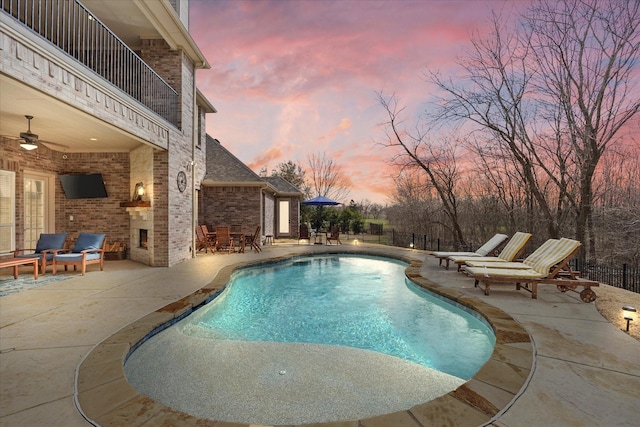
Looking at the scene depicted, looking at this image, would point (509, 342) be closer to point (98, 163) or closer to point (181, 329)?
point (181, 329)

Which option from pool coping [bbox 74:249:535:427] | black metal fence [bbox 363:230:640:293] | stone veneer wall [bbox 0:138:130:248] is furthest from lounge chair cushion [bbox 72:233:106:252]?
black metal fence [bbox 363:230:640:293]

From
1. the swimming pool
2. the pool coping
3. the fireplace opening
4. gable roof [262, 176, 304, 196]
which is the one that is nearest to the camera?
the pool coping

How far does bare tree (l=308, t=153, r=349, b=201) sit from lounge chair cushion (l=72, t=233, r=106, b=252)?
76.5 ft

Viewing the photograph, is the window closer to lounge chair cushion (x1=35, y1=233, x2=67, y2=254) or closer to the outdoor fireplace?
lounge chair cushion (x1=35, y1=233, x2=67, y2=254)

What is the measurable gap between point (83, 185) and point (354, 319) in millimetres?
8772

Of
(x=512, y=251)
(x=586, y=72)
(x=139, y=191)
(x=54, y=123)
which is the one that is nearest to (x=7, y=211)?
(x=139, y=191)

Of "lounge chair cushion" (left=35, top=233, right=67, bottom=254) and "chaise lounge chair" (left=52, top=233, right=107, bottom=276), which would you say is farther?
"lounge chair cushion" (left=35, top=233, right=67, bottom=254)

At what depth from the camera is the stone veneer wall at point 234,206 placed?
41.2 feet

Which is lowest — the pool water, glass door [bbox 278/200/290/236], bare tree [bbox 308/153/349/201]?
the pool water

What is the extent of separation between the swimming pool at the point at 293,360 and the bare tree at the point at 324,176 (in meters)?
24.4

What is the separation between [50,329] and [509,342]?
17.0ft

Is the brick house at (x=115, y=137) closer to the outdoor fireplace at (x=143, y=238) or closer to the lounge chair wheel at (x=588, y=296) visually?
the outdoor fireplace at (x=143, y=238)

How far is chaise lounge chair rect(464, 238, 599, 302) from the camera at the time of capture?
4848mm

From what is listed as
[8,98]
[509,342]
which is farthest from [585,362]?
[8,98]
